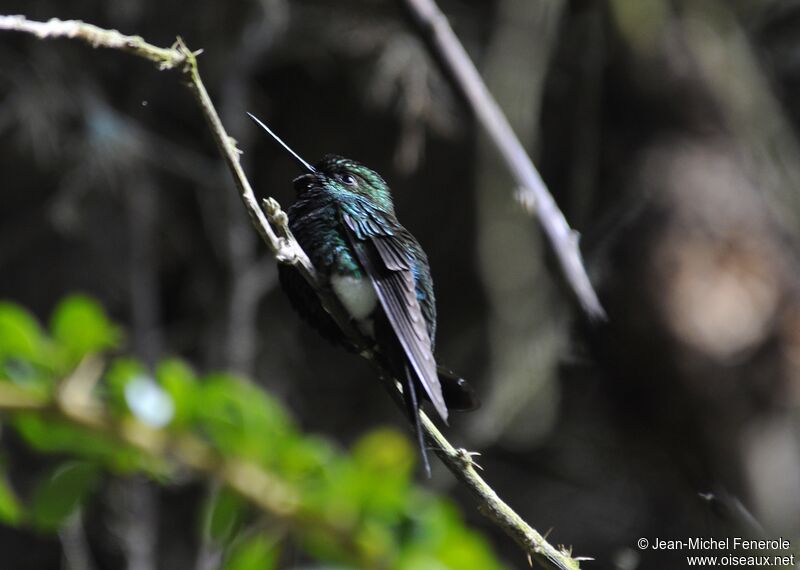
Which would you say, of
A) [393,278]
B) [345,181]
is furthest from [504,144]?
[393,278]

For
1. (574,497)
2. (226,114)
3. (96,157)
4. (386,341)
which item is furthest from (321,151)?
(386,341)

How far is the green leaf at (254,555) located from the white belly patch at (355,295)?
589 millimetres

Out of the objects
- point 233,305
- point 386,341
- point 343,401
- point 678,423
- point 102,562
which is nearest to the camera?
point 386,341

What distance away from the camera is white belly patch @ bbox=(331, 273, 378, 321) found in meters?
1.90

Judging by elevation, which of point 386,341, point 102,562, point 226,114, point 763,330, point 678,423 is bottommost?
point 102,562

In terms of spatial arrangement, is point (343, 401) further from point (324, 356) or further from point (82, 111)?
point (82, 111)

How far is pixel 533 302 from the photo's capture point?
484cm

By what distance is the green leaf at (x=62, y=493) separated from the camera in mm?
2227

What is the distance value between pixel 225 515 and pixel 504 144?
1.22 meters

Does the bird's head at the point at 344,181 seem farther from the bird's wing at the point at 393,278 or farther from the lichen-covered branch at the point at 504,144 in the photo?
the lichen-covered branch at the point at 504,144

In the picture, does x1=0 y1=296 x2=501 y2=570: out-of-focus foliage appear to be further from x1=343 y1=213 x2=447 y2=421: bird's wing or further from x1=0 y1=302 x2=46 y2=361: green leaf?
x1=343 y1=213 x2=447 y2=421: bird's wing

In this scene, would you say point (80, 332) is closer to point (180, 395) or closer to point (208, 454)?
point (180, 395)

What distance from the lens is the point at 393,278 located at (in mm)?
1895

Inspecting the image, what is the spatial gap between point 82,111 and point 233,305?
113 centimetres
